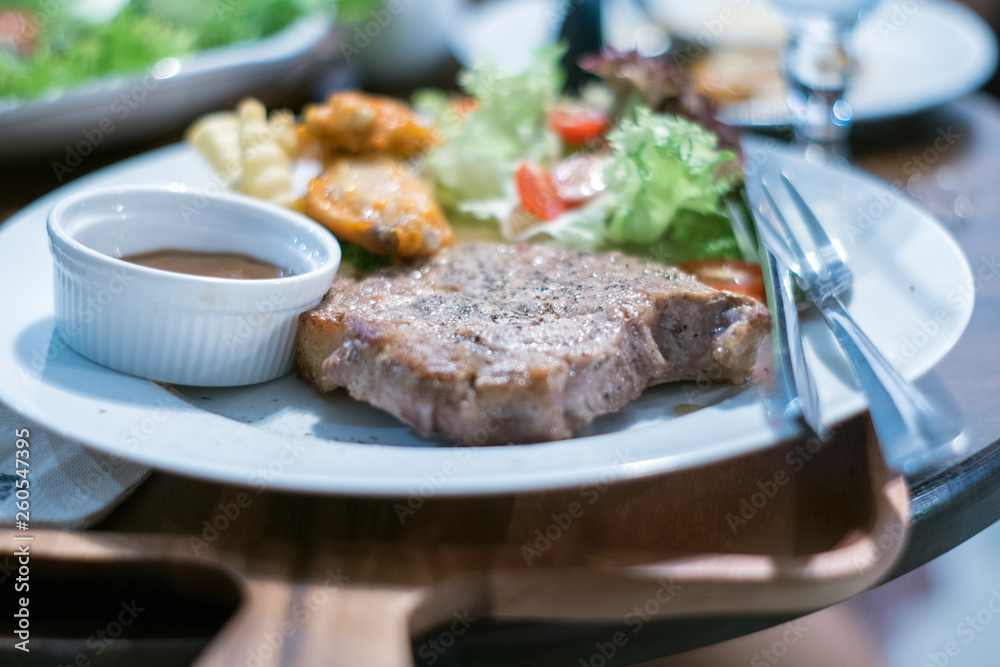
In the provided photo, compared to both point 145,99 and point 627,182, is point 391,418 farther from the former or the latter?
point 145,99

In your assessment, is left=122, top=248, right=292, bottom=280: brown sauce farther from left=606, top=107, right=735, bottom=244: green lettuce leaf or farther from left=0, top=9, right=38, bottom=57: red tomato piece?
left=0, top=9, right=38, bottom=57: red tomato piece

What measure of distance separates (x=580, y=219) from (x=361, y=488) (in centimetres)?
162

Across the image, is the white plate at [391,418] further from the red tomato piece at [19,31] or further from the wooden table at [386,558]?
the red tomato piece at [19,31]

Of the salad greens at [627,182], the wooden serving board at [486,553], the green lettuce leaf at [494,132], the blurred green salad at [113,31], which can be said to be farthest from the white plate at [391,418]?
the blurred green salad at [113,31]

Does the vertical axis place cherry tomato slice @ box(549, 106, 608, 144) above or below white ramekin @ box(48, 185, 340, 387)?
below

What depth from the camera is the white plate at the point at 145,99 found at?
3449 mm

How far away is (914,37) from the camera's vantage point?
4949mm

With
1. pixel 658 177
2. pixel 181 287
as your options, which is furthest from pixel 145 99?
pixel 658 177

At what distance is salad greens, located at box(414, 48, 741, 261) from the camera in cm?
279

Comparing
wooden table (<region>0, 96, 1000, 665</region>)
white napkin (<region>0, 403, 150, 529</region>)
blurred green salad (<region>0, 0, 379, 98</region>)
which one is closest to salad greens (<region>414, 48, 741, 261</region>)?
wooden table (<region>0, 96, 1000, 665</region>)

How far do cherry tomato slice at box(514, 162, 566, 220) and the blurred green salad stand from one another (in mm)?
2310

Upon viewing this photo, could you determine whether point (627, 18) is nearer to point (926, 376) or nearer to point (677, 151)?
point (677, 151)

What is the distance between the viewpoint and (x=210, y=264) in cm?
230

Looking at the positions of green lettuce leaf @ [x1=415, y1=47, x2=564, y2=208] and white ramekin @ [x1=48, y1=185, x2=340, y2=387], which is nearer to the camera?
white ramekin @ [x1=48, y1=185, x2=340, y2=387]
